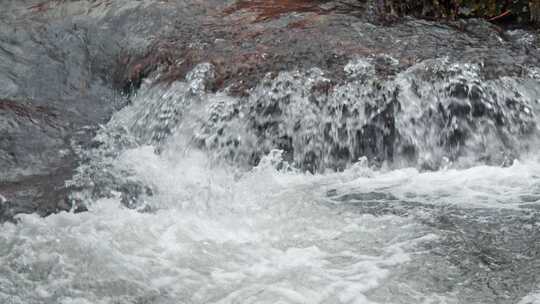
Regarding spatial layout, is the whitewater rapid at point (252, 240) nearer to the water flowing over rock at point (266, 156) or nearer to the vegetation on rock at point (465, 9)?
the water flowing over rock at point (266, 156)

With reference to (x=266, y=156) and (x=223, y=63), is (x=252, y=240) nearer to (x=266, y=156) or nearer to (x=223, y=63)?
(x=266, y=156)

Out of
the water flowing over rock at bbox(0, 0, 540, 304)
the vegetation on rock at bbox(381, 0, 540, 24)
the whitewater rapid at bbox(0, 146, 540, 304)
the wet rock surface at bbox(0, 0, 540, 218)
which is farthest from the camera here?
the vegetation on rock at bbox(381, 0, 540, 24)

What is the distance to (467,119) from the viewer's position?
596cm

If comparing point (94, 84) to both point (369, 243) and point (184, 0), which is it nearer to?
point (184, 0)

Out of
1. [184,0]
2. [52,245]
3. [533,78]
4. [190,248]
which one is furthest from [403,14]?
[52,245]

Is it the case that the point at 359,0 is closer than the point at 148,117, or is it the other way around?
the point at 148,117

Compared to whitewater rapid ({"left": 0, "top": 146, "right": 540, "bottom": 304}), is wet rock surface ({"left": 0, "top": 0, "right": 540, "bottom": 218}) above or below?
above

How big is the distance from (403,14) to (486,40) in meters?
1.00

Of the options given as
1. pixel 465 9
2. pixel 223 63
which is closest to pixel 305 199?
pixel 223 63

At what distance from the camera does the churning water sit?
4.04m

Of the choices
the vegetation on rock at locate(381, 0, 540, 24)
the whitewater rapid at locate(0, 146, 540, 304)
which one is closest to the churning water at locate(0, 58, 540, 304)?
the whitewater rapid at locate(0, 146, 540, 304)

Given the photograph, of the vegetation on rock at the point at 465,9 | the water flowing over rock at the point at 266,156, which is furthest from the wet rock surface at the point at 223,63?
the vegetation on rock at the point at 465,9

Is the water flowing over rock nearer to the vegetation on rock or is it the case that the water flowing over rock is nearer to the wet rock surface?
the wet rock surface

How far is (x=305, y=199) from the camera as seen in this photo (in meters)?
5.27
